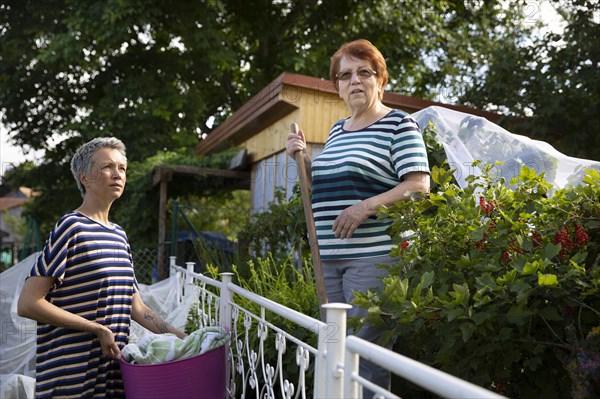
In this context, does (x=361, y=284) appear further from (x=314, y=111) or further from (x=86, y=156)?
(x=314, y=111)

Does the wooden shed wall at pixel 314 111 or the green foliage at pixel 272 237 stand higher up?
the wooden shed wall at pixel 314 111

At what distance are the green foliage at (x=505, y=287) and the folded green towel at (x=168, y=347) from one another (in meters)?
0.62

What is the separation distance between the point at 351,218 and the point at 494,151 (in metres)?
1.71

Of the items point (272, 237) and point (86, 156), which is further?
point (272, 237)

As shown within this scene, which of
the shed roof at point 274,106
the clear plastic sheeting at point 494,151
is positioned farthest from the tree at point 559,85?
the clear plastic sheeting at point 494,151

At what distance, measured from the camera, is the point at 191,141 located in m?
14.2

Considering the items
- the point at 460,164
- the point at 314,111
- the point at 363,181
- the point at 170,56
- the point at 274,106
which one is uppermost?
the point at 170,56

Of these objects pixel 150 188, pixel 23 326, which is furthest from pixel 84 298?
pixel 150 188

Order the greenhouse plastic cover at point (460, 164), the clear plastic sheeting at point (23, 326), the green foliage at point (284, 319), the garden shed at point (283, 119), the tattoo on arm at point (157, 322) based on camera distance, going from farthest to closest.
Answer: the garden shed at point (283, 119) < the clear plastic sheeting at point (23, 326) < the green foliage at point (284, 319) < the greenhouse plastic cover at point (460, 164) < the tattoo on arm at point (157, 322)

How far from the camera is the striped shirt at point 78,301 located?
2.18 metres

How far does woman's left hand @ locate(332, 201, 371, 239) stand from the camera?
224 centimetres

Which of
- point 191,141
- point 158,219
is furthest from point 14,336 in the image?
point 191,141

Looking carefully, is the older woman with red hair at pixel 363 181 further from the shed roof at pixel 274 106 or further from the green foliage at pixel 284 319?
the shed roof at pixel 274 106

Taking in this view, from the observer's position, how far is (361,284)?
2.29 meters
